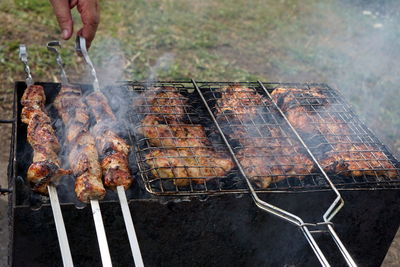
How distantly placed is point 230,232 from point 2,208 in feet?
9.50

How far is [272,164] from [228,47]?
5944 millimetres

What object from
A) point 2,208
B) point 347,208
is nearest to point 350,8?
point 347,208

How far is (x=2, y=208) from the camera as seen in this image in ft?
15.9

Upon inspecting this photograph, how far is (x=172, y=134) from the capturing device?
3.54 metres

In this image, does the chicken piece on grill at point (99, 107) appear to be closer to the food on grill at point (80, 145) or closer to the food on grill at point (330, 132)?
the food on grill at point (80, 145)

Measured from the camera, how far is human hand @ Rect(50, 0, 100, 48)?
142 inches

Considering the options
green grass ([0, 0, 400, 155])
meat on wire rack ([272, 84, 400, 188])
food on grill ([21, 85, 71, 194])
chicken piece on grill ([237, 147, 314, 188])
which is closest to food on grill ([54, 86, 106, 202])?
food on grill ([21, 85, 71, 194])

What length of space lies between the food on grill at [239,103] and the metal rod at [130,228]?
135cm

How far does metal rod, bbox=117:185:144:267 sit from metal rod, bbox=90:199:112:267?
15 centimetres

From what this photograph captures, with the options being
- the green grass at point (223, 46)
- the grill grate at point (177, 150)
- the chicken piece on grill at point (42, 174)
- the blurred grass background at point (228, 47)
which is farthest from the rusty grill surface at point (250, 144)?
the green grass at point (223, 46)

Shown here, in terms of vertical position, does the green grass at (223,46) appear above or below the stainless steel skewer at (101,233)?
above

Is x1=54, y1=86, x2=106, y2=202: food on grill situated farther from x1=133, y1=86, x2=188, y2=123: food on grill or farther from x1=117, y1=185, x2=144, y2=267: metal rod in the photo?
x1=133, y1=86, x2=188, y2=123: food on grill

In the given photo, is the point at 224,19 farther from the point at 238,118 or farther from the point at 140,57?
the point at 238,118

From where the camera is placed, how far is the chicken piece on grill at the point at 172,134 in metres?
3.48
